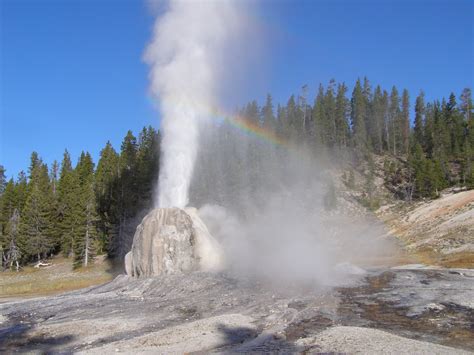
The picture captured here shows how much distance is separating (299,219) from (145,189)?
22142 millimetres

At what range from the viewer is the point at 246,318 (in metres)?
16.0

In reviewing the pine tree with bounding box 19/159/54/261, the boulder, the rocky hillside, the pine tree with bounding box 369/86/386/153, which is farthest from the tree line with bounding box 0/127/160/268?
the pine tree with bounding box 369/86/386/153

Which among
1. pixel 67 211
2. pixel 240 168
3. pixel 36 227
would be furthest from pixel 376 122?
pixel 36 227

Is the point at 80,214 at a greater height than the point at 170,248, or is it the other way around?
the point at 80,214

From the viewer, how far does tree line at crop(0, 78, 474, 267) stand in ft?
189

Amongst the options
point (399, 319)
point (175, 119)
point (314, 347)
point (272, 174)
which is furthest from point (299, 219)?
point (314, 347)

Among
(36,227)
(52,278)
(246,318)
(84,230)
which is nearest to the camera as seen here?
(246,318)

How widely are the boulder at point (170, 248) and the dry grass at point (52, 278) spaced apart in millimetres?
11687

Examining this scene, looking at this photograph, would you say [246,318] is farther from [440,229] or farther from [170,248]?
[440,229]

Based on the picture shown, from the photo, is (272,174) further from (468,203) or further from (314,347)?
(314,347)

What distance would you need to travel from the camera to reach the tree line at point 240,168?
189 ft

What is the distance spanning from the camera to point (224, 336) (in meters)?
13.8

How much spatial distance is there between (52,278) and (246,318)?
35.0 m

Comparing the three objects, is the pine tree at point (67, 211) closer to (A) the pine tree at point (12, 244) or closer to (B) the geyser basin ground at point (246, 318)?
(A) the pine tree at point (12, 244)
